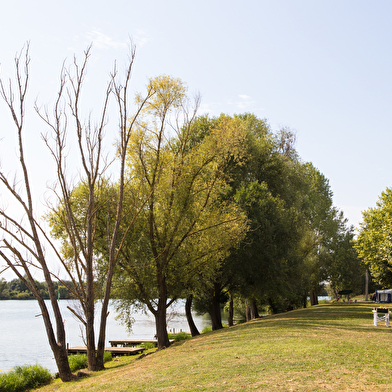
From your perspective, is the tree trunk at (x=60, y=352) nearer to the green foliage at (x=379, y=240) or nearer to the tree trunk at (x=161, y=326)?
the tree trunk at (x=161, y=326)

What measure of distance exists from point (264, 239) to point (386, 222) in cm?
832

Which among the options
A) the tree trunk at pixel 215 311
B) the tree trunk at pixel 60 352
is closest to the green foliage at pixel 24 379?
the tree trunk at pixel 60 352

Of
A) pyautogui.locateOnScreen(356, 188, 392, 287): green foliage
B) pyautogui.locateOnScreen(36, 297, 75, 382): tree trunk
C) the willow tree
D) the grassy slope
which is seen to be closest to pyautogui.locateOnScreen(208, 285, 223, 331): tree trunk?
the willow tree

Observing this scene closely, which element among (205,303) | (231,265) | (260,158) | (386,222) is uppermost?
(260,158)

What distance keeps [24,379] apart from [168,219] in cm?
948

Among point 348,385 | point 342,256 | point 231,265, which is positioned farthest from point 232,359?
point 342,256

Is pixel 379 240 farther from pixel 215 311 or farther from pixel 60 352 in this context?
pixel 60 352

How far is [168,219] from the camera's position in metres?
17.6

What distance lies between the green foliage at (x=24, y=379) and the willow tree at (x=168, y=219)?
15.4 ft

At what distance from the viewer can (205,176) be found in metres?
19.4

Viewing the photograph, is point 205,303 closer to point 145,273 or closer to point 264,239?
point 264,239

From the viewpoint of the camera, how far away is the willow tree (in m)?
17.7

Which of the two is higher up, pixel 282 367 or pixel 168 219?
pixel 168 219

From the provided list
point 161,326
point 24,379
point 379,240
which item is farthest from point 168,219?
point 379,240
